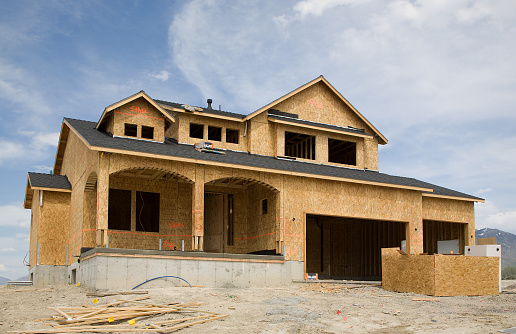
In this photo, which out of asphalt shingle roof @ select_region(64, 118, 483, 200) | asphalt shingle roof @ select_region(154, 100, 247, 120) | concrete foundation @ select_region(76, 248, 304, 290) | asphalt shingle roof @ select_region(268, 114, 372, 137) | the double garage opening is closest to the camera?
concrete foundation @ select_region(76, 248, 304, 290)

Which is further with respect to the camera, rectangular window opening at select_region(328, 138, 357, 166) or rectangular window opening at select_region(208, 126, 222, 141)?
rectangular window opening at select_region(328, 138, 357, 166)

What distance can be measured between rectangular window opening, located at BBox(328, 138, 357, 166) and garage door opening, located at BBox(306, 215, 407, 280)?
3.80m

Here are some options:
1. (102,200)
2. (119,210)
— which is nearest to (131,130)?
(119,210)

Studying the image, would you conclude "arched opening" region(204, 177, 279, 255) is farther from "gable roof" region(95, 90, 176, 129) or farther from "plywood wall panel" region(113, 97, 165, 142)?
"gable roof" region(95, 90, 176, 129)

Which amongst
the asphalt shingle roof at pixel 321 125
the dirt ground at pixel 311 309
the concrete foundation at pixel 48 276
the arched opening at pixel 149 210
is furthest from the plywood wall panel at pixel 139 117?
the concrete foundation at pixel 48 276

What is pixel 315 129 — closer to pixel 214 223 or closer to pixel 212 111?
pixel 212 111

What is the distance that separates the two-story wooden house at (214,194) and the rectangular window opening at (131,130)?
0.05 metres

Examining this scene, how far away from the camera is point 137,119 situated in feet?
81.7

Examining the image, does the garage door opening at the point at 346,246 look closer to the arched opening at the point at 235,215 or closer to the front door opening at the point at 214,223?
the arched opening at the point at 235,215

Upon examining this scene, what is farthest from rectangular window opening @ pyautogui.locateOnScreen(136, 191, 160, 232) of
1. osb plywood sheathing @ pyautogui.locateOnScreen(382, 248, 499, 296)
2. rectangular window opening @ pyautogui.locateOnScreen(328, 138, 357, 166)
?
osb plywood sheathing @ pyautogui.locateOnScreen(382, 248, 499, 296)

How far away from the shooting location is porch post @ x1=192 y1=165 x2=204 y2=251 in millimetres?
22484

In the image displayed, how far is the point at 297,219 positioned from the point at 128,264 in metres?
8.62

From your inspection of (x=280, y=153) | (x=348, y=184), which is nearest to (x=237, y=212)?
(x=280, y=153)

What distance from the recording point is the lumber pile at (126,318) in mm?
12766
